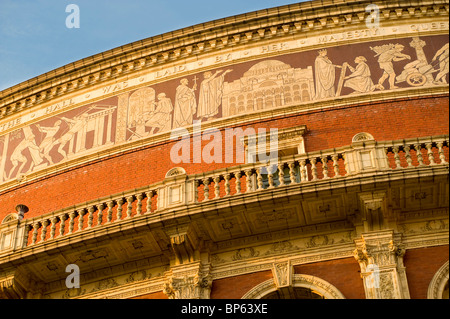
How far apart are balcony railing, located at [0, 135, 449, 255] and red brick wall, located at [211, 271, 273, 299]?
1693 mm

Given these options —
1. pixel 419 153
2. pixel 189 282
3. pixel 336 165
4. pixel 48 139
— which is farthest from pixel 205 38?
pixel 189 282

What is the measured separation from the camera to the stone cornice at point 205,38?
22.0m

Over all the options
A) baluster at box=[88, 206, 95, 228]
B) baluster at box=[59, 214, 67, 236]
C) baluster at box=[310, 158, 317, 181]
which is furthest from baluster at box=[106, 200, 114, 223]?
baluster at box=[310, 158, 317, 181]

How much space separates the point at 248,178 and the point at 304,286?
100 inches

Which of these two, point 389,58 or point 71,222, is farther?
point 389,58

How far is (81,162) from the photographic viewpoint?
2161 cm

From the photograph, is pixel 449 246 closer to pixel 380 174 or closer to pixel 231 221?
pixel 380 174

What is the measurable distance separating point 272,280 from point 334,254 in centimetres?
136

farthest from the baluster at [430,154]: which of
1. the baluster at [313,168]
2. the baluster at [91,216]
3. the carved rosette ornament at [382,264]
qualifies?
Result: the baluster at [91,216]

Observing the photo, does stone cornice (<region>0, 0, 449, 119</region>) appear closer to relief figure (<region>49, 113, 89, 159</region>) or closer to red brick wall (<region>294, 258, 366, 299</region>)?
relief figure (<region>49, 113, 89, 159</region>)

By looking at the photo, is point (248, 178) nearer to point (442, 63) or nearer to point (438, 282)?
point (438, 282)

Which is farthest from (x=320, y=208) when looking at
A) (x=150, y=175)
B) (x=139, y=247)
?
(x=150, y=175)

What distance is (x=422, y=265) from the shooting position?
51.3 ft

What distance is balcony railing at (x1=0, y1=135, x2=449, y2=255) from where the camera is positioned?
16422 mm
